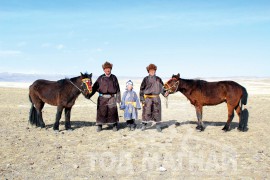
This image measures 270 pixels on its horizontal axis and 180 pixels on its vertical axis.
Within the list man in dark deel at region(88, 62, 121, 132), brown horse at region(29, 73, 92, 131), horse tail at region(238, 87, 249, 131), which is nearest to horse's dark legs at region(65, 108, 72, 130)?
brown horse at region(29, 73, 92, 131)

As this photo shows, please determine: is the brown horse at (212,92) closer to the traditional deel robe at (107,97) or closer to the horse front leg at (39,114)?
the traditional deel robe at (107,97)

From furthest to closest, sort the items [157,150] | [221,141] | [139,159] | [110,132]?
[110,132] < [221,141] < [157,150] < [139,159]

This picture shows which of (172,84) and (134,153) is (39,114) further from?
(134,153)

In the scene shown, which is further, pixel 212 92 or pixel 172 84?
pixel 172 84

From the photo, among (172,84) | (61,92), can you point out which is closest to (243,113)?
(172,84)

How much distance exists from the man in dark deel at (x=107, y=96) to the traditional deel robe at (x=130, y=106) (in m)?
0.28

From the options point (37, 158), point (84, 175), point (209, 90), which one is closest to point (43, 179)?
point (84, 175)

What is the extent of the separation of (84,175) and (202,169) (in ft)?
7.78

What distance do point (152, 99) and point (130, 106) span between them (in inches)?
30.7

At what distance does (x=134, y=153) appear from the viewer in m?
7.68

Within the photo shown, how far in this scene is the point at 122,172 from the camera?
6348 mm

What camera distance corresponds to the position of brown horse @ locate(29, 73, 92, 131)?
10.3m

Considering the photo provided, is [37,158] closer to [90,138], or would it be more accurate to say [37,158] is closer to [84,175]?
[84,175]

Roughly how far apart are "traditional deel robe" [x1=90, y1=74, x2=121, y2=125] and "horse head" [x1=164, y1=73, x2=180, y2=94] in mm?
1631
